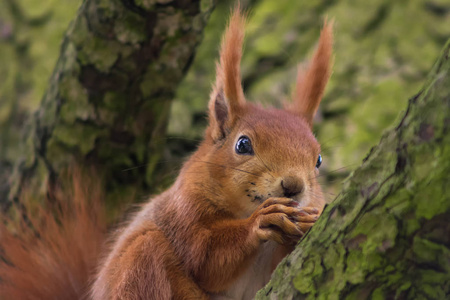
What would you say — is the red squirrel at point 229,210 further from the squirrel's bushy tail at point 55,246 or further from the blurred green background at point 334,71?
the blurred green background at point 334,71

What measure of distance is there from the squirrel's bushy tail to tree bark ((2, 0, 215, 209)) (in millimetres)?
176

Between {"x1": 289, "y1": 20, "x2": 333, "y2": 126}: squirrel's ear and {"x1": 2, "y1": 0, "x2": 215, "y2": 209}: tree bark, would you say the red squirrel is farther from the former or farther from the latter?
{"x1": 2, "y1": 0, "x2": 215, "y2": 209}: tree bark

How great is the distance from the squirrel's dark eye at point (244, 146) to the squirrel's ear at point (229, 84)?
14 centimetres

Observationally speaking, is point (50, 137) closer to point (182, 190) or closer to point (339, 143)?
point (182, 190)

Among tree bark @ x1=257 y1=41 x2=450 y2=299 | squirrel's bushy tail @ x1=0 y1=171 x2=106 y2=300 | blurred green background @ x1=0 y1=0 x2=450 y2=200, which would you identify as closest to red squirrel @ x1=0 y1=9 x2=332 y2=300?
squirrel's bushy tail @ x1=0 y1=171 x2=106 y2=300

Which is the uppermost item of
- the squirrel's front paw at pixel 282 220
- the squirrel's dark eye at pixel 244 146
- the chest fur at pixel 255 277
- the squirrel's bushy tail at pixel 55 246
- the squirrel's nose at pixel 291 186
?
the squirrel's dark eye at pixel 244 146

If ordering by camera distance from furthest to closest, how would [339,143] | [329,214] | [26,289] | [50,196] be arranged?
1. [339,143]
2. [50,196]
3. [26,289]
4. [329,214]

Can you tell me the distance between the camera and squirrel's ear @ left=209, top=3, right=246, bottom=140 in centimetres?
159

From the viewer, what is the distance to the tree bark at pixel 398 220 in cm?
73

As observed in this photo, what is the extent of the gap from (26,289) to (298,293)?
46.1 inches

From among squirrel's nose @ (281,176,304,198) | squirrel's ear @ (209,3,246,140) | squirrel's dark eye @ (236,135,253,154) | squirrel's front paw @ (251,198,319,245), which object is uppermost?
squirrel's ear @ (209,3,246,140)

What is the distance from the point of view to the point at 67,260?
1858 millimetres

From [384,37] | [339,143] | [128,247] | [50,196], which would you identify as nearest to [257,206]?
[128,247]

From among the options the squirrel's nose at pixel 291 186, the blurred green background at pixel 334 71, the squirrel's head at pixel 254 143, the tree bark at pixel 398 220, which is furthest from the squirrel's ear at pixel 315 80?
the tree bark at pixel 398 220
